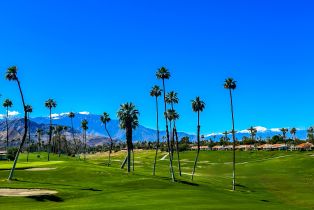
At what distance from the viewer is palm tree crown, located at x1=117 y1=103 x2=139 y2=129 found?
117125 millimetres

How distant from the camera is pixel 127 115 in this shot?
11712 centimetres

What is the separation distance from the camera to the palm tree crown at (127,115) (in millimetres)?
117125

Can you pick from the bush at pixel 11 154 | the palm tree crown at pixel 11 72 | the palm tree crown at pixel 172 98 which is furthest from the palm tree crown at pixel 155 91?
the bush at pixel 11 154

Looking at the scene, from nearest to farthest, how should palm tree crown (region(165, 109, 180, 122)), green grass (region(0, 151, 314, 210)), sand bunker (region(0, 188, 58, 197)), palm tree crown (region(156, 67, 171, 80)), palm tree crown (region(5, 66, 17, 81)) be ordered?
green grass (region(0, 151, 314, 210)) → sand bunker (region(0, 188, 58, 197)) → palm tree crown (region(5, 66, 17, 81)) → palm tree crown (region(156, 67, 171, 80)) → palm tree crown (region(165, 109, 180, 122))

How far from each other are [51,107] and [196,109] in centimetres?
9380

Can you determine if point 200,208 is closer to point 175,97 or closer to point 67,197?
point 67,197

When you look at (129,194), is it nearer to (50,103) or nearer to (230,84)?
(230,84)

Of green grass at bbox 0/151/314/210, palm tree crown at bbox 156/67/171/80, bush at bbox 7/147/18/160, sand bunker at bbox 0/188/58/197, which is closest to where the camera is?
green grass at bbox 0/151/314/210

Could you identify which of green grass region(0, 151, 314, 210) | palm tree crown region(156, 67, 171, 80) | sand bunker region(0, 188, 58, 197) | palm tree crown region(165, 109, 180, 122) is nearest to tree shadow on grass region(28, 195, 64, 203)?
green grass region(0, 151, 314, 210)

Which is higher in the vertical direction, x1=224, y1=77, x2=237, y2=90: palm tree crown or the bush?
x1=224, y1=77, x2=237, y2=90: palm tree crown

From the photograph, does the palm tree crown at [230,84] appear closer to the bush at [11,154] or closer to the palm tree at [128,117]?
the palm tree at [128,117]

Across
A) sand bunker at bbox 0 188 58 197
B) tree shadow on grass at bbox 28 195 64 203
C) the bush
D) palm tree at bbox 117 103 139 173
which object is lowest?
tree shadow on grass at bbox 28 195 64 203

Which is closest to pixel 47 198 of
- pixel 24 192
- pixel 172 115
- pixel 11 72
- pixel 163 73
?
pixel 24 192

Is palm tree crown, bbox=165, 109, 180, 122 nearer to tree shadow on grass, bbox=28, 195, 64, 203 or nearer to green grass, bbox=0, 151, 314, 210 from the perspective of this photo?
green grass, bbox=0, 151, 314, 210
